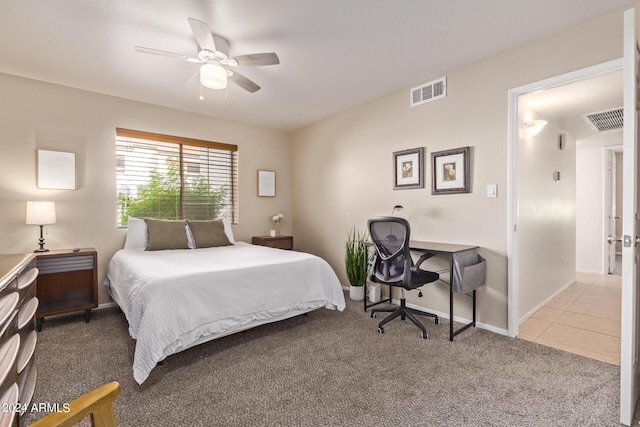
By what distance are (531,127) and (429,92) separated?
1.12 metres

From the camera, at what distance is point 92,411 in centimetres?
80

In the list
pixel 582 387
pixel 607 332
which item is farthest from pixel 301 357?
pixel 607 332

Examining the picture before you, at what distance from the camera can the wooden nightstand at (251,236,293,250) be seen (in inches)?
184

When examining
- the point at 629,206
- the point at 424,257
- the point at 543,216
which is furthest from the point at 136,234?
the point at 543,216

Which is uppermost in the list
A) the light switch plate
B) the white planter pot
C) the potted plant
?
the light switch plate

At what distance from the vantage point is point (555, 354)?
2.41 metres

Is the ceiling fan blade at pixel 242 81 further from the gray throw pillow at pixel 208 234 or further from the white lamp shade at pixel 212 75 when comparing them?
the gray throw pillow at pixel 208 234

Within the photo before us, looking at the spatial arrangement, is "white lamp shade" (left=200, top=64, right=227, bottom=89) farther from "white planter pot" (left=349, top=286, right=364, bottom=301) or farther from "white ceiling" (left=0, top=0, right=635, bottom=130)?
"white planter pot" (left=349, top=286, right=364, bottom=301)

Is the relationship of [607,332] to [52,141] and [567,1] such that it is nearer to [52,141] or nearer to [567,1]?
[567,1]

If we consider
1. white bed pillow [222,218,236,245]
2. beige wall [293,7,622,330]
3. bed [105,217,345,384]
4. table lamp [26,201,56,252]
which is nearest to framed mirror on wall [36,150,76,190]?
table lamp [26,201,56,252]

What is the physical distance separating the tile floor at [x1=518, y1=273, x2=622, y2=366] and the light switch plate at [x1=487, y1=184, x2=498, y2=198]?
1.29 m

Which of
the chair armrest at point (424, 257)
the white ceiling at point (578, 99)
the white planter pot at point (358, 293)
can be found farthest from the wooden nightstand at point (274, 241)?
the white ceiling at point (578, 99)

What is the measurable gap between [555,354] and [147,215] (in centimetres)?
457

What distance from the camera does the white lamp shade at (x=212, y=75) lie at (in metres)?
2.47
